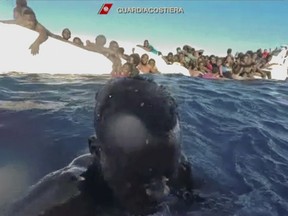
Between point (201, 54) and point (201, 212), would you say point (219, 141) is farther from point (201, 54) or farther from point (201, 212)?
point (201, 54)

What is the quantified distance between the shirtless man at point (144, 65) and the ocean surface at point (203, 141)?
4392 millimetres

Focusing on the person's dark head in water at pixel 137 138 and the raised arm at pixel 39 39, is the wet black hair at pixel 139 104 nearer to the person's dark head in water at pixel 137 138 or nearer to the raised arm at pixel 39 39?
the person's dark head in water at pixel 137 138

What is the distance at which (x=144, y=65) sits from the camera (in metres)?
13.7

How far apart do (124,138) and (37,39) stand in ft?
33.9

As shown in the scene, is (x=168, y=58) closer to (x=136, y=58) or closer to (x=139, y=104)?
(x=136, y=58)

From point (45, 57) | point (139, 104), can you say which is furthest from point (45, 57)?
point (139, 104)

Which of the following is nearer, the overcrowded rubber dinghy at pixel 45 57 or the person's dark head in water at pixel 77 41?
the overcrowded rubber dinghy at pixel 45 57

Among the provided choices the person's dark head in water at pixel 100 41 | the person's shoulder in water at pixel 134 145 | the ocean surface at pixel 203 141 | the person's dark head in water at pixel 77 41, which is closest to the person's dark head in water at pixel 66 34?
the person's dark head in water at pixel 77 41

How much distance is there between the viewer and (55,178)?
8.25 ft

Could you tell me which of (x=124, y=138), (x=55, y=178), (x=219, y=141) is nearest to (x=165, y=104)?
(x=124, y=138)

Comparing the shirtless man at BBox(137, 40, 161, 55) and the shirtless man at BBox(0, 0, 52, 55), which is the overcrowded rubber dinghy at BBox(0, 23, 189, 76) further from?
the shirtless man at BBox(137, 40, 161, 55)

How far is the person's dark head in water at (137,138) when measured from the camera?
2084mm

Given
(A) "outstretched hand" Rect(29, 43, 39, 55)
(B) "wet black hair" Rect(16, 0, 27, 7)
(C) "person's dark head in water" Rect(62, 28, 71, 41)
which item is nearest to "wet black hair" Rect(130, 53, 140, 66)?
(C) "person's dark head in water" Rect(62, 28, 71, 41)

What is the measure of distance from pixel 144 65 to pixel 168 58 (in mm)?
1744
